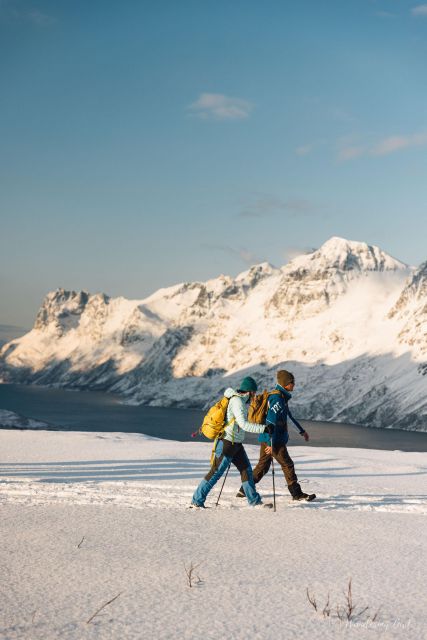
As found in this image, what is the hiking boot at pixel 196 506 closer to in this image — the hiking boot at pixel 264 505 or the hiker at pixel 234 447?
the hiker at pixel 234 447

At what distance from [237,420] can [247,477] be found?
111cm

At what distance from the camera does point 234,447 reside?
36.6 feet

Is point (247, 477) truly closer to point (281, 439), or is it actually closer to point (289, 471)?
point (289, 471)

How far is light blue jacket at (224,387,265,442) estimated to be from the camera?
35.8 ft

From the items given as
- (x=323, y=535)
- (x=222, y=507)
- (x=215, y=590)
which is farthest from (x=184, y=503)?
(x=215, y=590)

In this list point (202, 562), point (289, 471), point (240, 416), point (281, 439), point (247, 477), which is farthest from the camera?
point (281, 439)

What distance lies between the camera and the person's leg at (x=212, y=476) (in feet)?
35.7

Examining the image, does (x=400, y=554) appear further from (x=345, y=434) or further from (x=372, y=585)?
(x=345, y=434)

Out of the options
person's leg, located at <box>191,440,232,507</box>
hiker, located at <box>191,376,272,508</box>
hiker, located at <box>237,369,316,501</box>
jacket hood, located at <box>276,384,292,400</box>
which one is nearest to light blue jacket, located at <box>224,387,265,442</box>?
hiker, located at <box>191,376,272,508</box>

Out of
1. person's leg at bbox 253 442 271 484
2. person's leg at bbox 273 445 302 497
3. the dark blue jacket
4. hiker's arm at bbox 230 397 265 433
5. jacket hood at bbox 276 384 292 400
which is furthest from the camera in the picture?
person's leg at bbox 253 442 271 484

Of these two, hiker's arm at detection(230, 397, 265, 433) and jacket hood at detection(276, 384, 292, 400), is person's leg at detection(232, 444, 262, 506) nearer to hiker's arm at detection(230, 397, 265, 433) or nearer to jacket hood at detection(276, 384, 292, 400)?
hiker's arm at detection(230, 397, 265, 433)

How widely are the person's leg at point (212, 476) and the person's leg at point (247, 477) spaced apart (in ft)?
0.83

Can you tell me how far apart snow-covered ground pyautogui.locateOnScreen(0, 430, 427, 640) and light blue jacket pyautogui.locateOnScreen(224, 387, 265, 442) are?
1.24 metres

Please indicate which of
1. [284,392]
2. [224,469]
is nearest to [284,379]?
[284,392]
